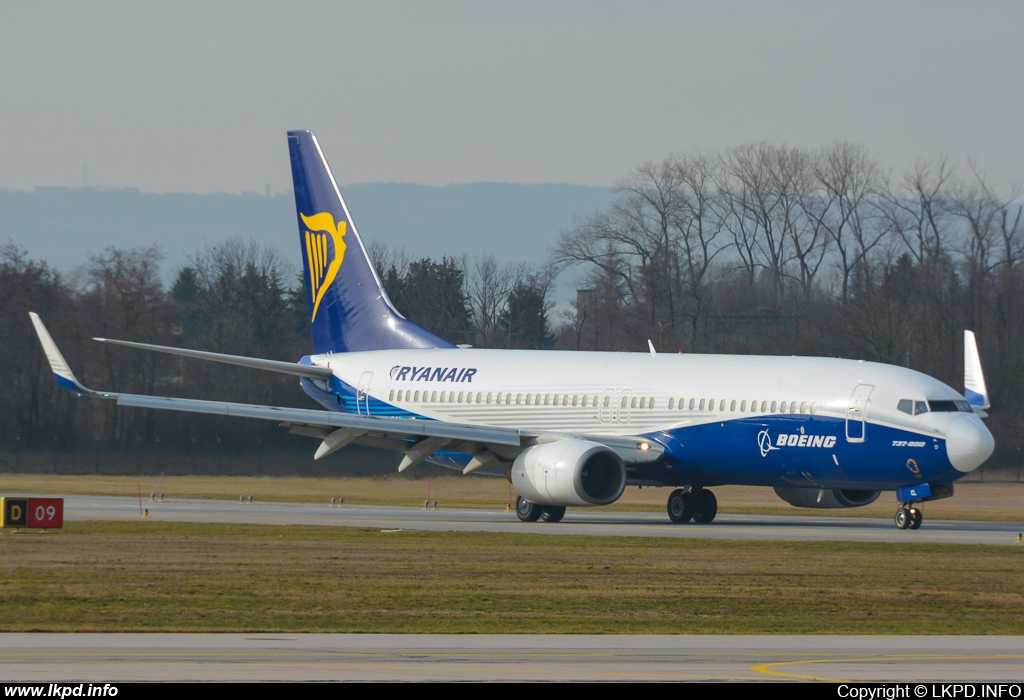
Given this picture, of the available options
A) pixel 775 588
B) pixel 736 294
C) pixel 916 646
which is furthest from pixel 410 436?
pixel 736 294

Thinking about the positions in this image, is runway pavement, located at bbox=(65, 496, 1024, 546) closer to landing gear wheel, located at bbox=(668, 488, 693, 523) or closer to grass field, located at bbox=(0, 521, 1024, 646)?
landing gear wheel, located at bbox=(668, 488, 693, 523)

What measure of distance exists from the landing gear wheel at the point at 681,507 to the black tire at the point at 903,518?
470 cm

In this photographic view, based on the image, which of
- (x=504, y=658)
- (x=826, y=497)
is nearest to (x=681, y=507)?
(x=826, y=497)

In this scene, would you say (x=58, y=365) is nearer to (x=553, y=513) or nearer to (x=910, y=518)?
(x=553, y=513)

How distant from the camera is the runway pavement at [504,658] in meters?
11.2

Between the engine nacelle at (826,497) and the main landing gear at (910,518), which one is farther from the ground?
the engine nacelle at (826,497)

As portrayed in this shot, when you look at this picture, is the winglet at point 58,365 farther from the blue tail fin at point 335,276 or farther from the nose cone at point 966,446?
the nose cone at point 966,446

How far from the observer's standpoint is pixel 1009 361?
6562 centimetres

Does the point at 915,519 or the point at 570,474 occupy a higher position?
the point at 570,474

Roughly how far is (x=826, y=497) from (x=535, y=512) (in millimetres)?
6475

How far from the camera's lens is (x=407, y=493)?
41000 millimetres

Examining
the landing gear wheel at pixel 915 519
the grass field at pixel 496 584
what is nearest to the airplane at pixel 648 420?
the landing gear wheel at pixel 915 519

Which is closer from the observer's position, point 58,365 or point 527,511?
point 58,365

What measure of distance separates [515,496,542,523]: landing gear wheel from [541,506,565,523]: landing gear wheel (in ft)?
0.66
